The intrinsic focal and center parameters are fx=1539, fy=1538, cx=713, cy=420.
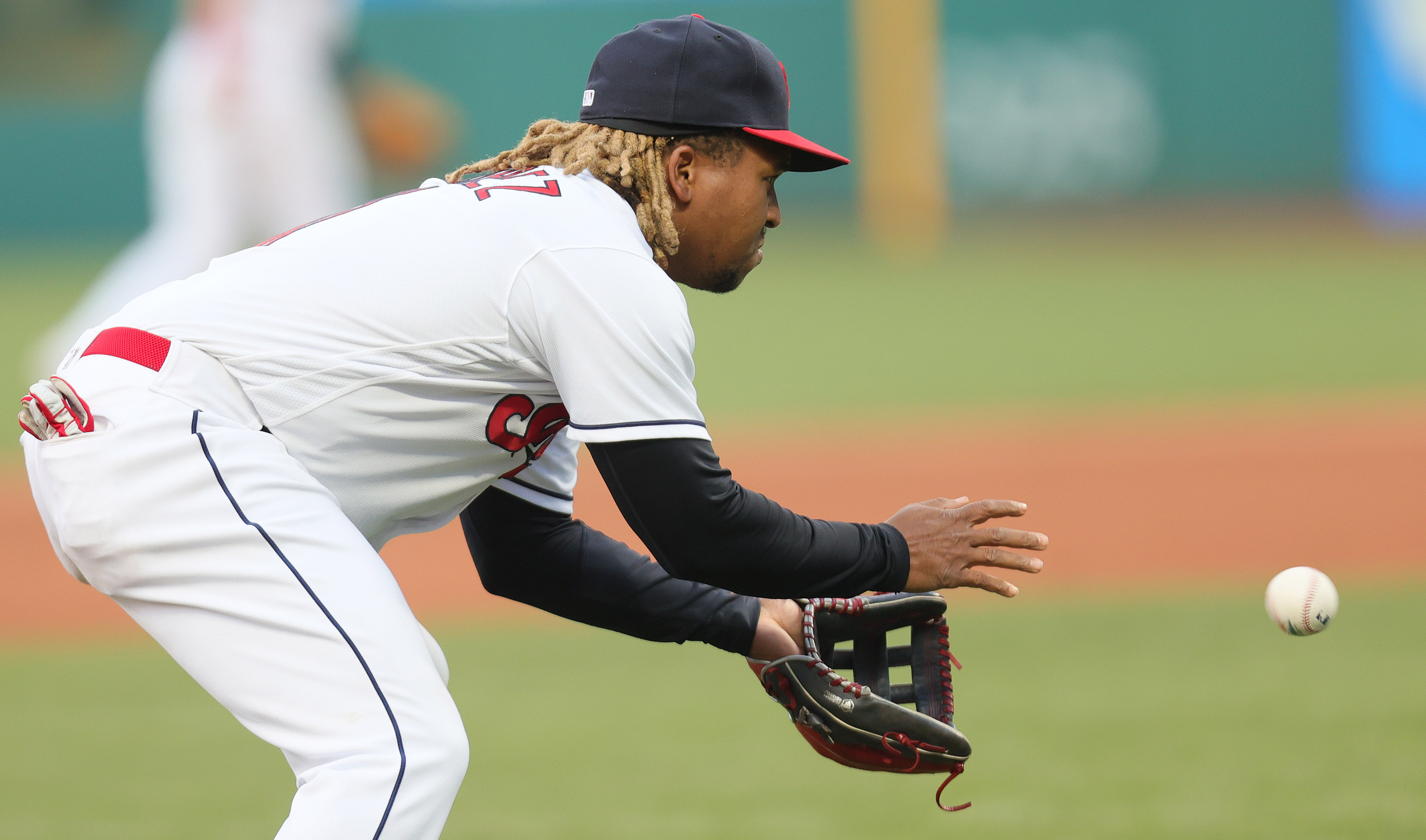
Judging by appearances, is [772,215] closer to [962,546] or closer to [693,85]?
[693,85]

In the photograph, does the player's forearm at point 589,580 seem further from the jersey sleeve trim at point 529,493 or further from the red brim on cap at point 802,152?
the red brim on cap at point 802,152

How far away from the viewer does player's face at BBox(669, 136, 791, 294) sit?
95.0 inches

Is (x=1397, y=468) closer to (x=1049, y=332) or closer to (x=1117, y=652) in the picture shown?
(x=1117, y=652)

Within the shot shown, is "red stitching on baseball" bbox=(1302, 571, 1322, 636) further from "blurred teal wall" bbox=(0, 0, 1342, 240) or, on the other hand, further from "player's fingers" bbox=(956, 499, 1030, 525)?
"blurred teal wall" bbox=(0, 0, 1342, 240)

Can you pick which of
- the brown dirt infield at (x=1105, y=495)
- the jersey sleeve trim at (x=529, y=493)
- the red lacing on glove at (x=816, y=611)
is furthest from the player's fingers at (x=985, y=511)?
the brown dirt infield at (x=1105, y=495)

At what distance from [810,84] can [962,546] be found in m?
16.9

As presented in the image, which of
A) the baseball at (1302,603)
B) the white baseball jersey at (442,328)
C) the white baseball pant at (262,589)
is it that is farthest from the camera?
the baseball at (1302,603)

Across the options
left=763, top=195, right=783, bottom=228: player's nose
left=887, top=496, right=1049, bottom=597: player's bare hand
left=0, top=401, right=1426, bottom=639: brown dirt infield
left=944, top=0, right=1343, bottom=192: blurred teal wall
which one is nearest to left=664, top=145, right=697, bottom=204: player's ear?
left=763, top=195, right=783, bottom=228: player's nose

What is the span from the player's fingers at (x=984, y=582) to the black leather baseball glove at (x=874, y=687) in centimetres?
15

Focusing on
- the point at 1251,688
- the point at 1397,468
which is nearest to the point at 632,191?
the point at 1251,688

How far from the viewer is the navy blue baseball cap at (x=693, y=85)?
2357 millimetres

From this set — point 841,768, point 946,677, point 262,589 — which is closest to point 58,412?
point 262,589

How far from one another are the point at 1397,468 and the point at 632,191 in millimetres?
6051

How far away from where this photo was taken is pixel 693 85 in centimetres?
236
